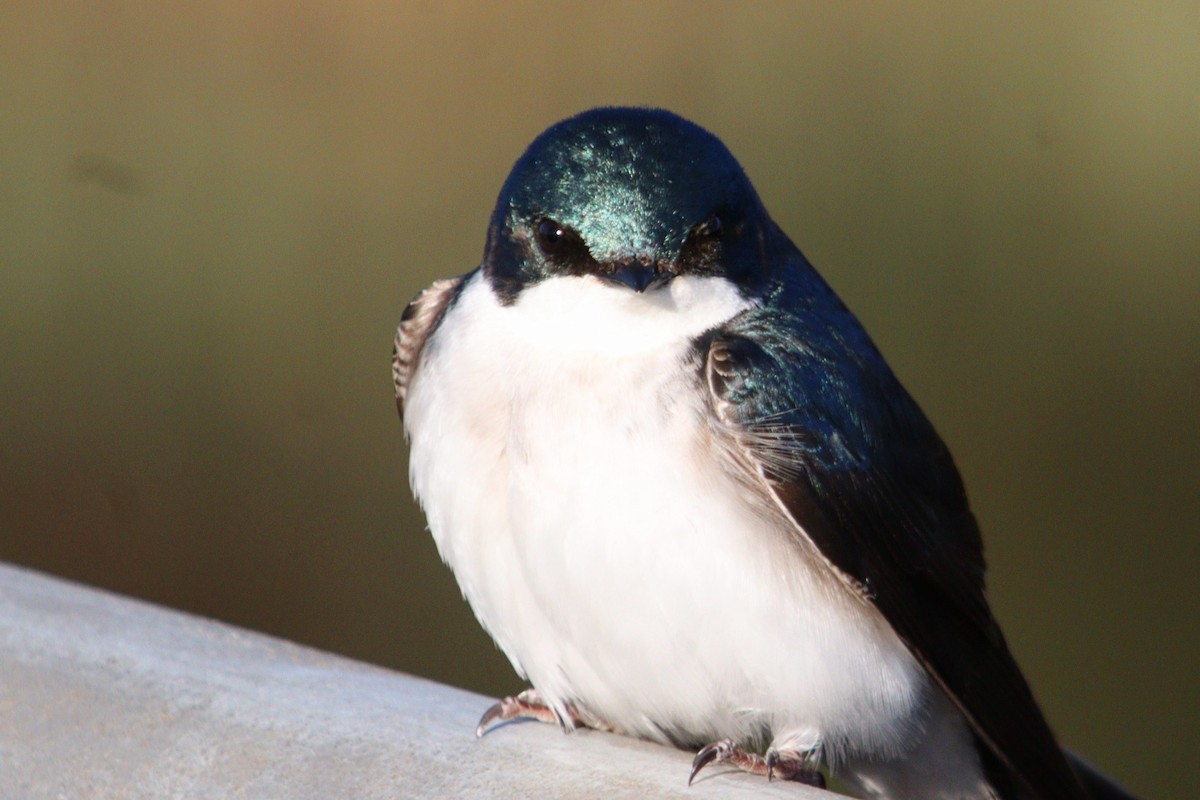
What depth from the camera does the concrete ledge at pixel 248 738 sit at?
1174 mm

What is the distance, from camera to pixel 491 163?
9.66 ft

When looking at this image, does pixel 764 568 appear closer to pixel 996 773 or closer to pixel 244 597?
pixel 996 773

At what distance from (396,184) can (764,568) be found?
1.89 m

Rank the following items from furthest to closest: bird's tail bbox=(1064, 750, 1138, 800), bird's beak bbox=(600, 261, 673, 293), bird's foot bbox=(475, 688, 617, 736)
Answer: bird's tail bbox=(1064, 750, 1138, 800), bird's foot bbox=(475, 688, 617, 736), bird's beak bbox=(600, 261, 673, 293)

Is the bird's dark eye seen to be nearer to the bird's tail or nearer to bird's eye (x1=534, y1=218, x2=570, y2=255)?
bird's eye (x1=534, y1=218, x2=570, y2=255)

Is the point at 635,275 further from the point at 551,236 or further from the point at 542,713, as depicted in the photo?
the point at 542,713

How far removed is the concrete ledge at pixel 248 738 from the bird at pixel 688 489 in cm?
9

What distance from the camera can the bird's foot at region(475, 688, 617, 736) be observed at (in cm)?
146

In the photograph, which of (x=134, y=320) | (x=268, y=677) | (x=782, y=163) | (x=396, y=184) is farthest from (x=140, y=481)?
(x=268, y=677)

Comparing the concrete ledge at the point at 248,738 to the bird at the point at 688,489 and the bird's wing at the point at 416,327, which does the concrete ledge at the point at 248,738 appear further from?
the bird's wing at the point at 416,327

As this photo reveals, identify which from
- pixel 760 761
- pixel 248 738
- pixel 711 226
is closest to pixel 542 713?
pixel 760 761

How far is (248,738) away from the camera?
1226 mm

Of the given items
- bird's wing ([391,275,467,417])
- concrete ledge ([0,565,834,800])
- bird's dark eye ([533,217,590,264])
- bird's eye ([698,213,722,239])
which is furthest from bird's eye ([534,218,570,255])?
concrete ledge ([0,565,834,800])

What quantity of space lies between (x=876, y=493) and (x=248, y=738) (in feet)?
1.81
